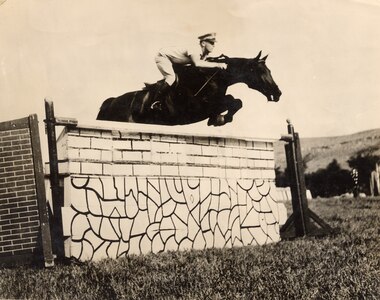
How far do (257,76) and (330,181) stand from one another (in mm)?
1908

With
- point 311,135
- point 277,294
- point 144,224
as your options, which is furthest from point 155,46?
point 277,294

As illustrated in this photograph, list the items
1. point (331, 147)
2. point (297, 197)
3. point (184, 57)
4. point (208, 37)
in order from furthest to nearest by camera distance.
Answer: point (297, 197) → point (331, 147) → point (184, 57) → point (208, 37)

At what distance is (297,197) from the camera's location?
6801 millimetres

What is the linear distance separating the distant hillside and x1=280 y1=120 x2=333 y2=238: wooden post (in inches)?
4.8

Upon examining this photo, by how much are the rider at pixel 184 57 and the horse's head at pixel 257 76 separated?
21 cm

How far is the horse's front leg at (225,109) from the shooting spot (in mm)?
5660

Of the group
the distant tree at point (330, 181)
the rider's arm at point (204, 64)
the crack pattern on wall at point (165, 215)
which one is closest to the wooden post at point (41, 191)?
the crack pattern on wall at point (165, 215)

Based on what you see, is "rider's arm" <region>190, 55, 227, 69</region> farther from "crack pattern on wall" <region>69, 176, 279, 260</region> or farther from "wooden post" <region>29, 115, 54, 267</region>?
"wooden post" <region>29, 115, 54, 267</region>

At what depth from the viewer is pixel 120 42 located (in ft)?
16.8

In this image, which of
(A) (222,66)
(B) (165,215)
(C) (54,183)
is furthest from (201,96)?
(C) (54,183)

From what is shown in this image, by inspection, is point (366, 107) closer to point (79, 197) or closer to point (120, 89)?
point (120, 89)

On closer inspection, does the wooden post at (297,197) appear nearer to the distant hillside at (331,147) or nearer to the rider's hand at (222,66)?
the distant hillside at (331,147)

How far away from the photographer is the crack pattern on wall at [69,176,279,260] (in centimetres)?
489

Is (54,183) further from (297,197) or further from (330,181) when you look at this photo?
(330,181)
